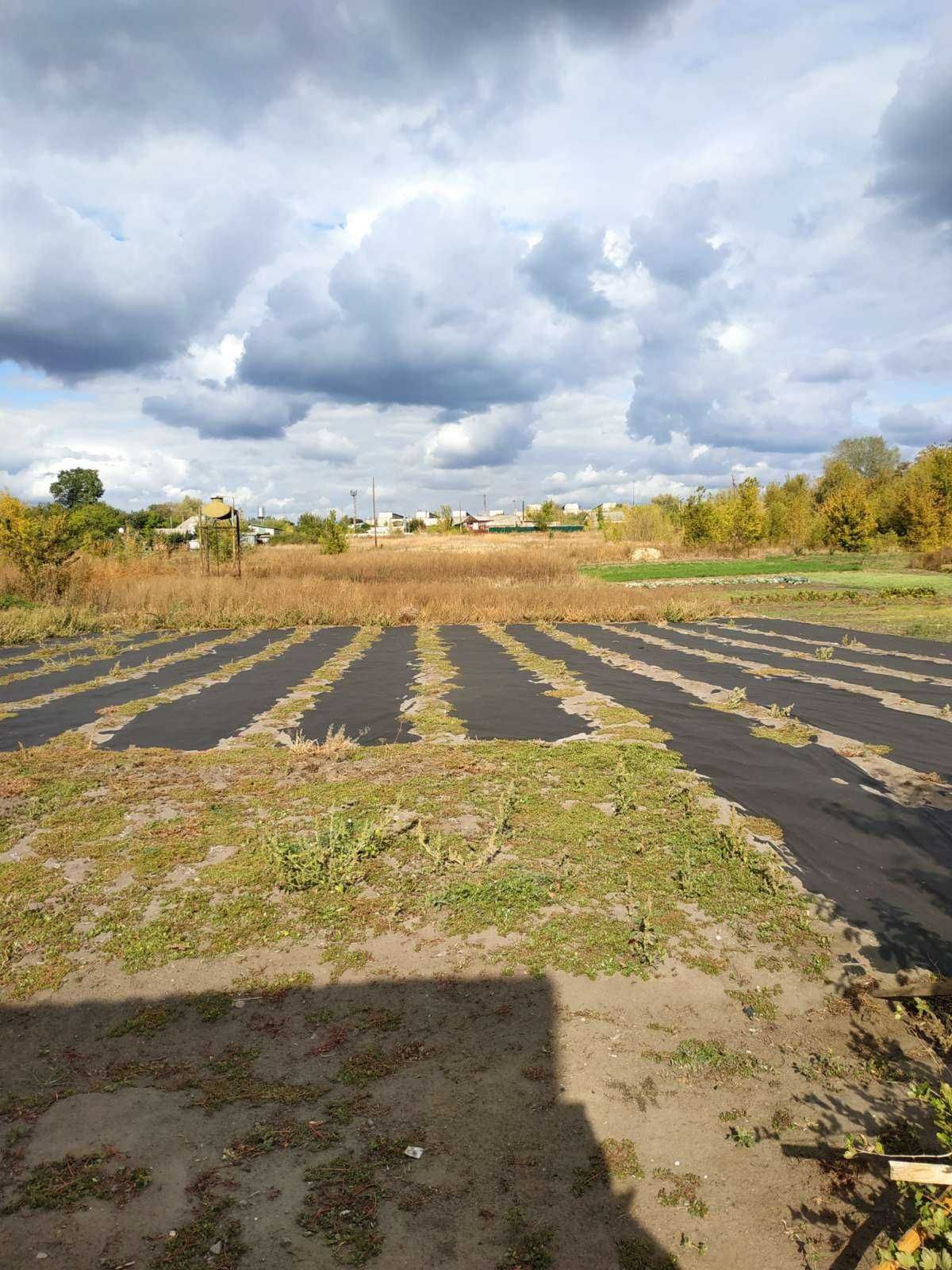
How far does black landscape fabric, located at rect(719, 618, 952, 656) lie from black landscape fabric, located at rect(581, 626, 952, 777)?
3680mm

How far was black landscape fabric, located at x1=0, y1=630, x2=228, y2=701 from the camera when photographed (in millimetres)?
9984

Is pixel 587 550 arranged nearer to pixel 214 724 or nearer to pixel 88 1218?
pixel 214 724

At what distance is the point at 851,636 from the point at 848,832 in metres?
11.1

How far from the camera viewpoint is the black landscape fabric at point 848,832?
11.8ft

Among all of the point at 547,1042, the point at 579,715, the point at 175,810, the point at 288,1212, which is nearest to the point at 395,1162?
the point at 288,1212

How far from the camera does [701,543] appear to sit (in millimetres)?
52000

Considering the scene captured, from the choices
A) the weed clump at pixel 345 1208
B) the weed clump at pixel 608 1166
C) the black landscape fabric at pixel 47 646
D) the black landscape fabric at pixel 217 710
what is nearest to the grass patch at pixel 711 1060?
the weed clump at pixel 608 1166

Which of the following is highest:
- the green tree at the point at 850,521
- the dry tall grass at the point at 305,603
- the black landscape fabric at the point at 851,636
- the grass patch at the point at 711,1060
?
the green tree at the point at 850,521

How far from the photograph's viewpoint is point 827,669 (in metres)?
10.8

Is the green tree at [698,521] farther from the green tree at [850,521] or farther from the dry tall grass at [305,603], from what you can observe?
the dry tall grass at [305,603]

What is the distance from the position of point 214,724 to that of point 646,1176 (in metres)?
6.70

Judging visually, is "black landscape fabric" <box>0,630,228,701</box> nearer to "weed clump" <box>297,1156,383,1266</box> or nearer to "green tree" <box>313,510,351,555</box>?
"weed clump" <box>297,1156,383,1266</box>

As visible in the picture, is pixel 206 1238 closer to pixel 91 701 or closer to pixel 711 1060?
pixel 711 1060

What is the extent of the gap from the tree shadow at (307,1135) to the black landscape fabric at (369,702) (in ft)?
13.5
